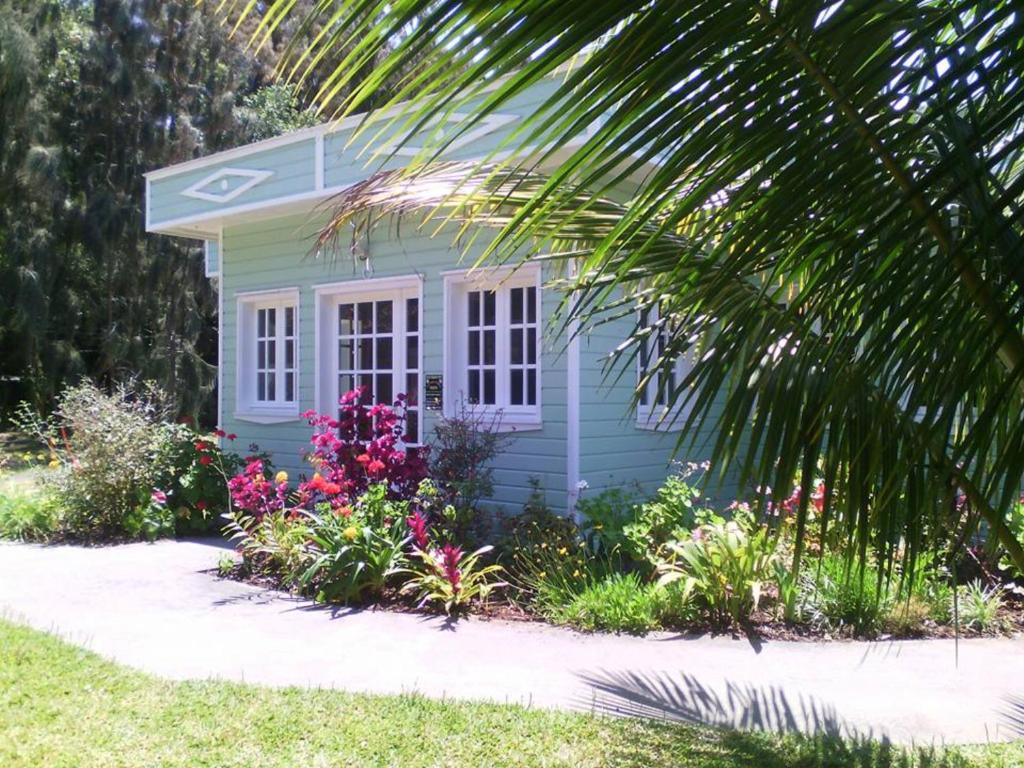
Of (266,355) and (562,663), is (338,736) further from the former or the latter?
(266,355)

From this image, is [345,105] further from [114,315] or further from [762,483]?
[114,315]

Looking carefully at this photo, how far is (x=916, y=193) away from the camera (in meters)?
1.38

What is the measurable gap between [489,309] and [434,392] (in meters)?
1.04

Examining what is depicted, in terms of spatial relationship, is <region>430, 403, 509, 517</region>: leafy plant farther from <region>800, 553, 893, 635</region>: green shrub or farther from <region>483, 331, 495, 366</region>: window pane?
<region>800, 553, 893, 635</region>: green shrub

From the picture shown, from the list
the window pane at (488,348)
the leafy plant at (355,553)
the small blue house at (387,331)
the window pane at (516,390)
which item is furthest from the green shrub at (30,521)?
the window pane at (516,390)

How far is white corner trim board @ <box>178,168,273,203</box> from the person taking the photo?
10.6m

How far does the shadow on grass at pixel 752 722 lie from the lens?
393 centimetres

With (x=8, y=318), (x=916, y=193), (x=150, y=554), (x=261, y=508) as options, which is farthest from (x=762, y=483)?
(x=8, y=318)

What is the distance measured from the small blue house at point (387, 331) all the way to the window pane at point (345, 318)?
0.05ft

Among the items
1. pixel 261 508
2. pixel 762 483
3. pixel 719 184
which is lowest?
pixel 261 508

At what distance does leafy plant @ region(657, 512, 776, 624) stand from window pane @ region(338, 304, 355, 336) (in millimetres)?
5528

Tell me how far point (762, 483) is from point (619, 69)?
1386 mm

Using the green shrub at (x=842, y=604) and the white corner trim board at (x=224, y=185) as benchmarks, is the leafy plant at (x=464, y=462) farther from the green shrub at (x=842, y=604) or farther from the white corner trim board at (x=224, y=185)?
the white corner trim board at (x=224, y=185)

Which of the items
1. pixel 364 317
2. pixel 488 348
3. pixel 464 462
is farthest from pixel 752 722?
pixel 364 317
